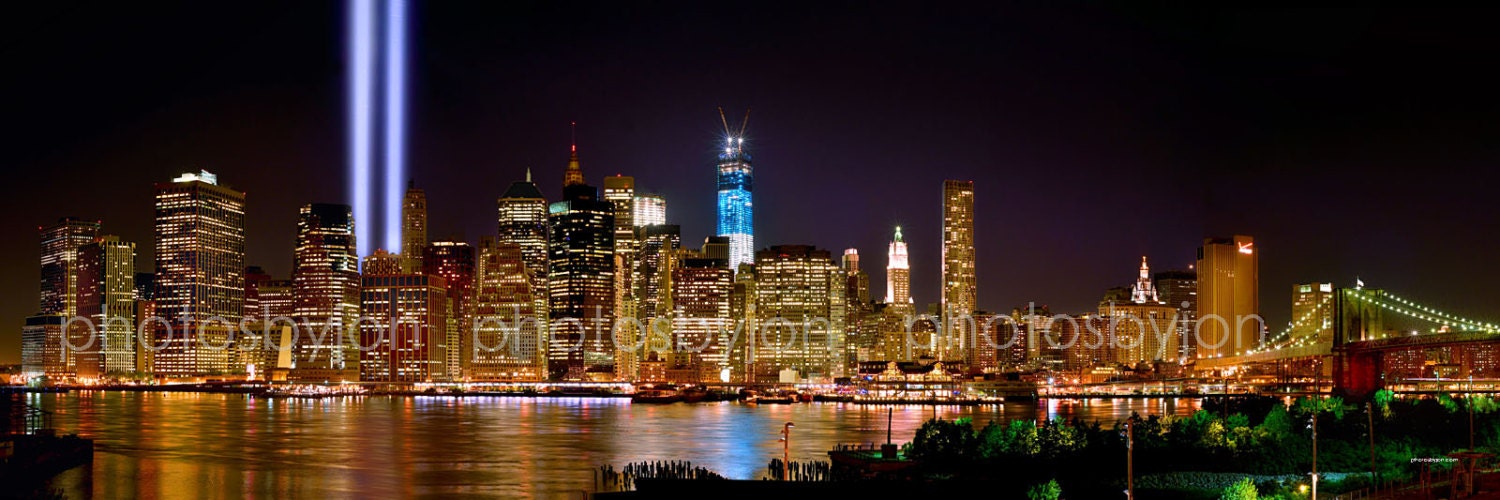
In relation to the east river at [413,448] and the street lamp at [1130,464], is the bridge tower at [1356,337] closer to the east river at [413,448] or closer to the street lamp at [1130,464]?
the east river at [413,448]

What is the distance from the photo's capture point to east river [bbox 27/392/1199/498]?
55.7m

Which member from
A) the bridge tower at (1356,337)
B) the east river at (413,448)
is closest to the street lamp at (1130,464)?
the east river at (413,448)

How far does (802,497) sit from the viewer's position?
42.1m

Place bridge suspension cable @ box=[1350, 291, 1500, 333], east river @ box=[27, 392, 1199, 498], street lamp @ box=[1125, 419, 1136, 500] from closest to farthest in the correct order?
street lamp @ box=[1125, 419, 1136, 500], east river @ box=[27, 392, 1199, 498], bridge suspension cable @ box=[1350, 291, 1500, 333]

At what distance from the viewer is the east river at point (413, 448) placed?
2192 inches

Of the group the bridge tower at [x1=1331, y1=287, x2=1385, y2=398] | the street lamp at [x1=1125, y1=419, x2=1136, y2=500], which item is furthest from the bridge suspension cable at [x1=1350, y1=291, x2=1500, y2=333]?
the street lamp at [x1=1125, y1=419, x2=1136, y2=500]

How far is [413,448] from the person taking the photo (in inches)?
3034

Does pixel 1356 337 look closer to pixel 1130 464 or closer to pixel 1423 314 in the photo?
pixel 1423 314

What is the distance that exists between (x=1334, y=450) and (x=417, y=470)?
1473 inches

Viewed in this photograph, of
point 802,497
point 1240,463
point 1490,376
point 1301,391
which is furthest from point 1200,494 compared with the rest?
point 1490,376

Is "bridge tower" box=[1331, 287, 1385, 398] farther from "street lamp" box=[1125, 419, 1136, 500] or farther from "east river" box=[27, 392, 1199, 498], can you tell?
"street lamp" box=[1125, 419, 1136, 500]

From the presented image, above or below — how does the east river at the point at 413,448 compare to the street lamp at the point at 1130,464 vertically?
below

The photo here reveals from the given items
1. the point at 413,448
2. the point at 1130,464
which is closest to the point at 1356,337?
the point at 413,448

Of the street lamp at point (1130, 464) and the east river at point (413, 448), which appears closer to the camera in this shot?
the street lamp at point (1130, 464)
